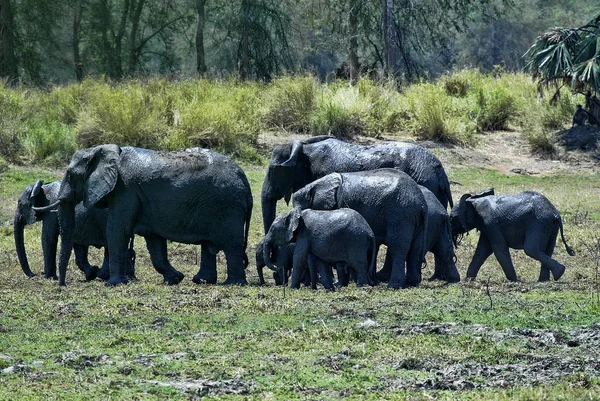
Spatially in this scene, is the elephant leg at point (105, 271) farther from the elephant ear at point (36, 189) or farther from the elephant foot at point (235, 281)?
the elephant foot at point (235, 281)

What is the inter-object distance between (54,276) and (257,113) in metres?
11.4

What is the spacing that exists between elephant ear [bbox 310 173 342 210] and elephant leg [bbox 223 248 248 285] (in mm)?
1119

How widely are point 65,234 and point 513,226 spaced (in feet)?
18.0

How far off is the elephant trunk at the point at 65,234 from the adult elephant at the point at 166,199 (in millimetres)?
12

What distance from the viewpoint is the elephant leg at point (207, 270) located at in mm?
16016

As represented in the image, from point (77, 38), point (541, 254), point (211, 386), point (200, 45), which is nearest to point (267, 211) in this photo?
point (541, 254)

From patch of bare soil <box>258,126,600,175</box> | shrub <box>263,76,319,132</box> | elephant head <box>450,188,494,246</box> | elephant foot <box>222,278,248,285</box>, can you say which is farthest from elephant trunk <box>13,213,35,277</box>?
shrub <box>263,76,319,132</box>

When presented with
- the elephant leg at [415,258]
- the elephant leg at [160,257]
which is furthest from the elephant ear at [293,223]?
the elephant leg at [160,257]

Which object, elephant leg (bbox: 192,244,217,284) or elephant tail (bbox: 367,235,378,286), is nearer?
elephant tail (bbox: 367,235,378,286)

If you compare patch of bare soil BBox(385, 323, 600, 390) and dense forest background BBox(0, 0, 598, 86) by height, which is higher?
dense forest background BBox(0, 0, 598, 86)

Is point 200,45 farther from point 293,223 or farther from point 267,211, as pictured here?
point 293,223

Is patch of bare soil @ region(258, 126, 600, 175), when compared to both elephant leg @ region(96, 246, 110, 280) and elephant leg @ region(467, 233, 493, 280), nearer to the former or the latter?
elephant leg @ region(467, 233, 493, 280)

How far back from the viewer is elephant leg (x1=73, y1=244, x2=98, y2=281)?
16797 mm

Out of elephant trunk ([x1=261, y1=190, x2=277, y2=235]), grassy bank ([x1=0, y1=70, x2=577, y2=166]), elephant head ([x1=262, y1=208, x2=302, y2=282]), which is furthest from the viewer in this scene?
grassy bank ([x1=0, y1=70, x2=577, y2=166])
